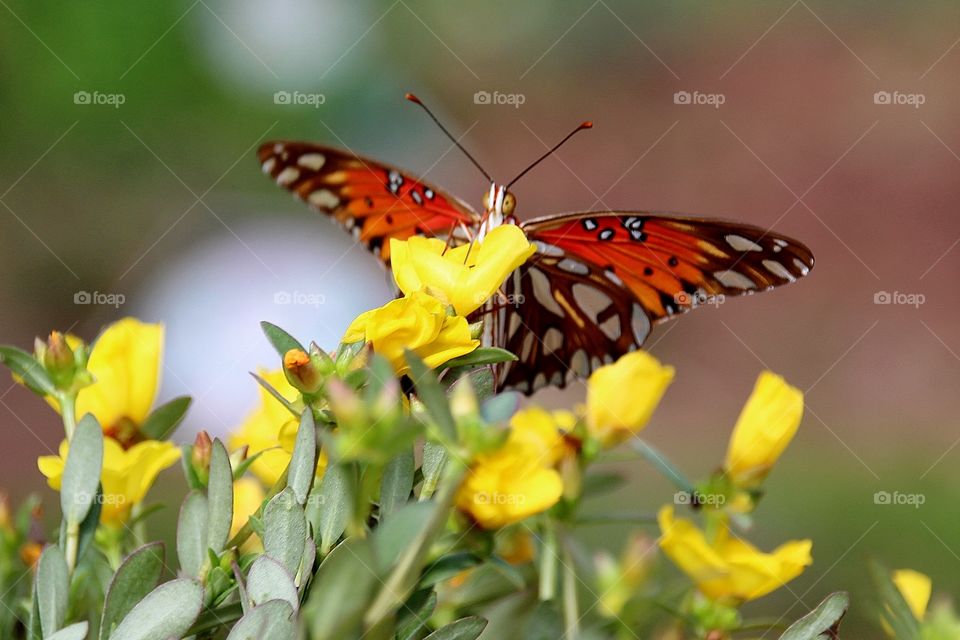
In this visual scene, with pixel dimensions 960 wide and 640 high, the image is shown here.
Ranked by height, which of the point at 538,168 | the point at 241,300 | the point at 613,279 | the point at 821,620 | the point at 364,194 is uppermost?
the point at 538,168

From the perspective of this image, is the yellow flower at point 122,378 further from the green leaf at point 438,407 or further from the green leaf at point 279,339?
the green leaf at point 438,407

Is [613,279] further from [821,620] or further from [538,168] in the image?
[538,168]

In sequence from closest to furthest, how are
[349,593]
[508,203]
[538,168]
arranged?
1. [349,593]
2. [508,203]
3. [538,168]

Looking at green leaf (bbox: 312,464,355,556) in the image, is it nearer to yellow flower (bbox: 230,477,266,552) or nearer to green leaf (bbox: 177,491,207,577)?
green leaf (bbox: 177,491,207,577)

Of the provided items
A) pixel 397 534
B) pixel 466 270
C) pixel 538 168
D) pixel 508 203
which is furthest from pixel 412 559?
pixel 538 168

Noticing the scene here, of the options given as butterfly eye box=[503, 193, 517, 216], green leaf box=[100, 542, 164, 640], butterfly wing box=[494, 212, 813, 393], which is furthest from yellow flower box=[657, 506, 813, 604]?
butterfly eye box=[503, 193, 517, 216]

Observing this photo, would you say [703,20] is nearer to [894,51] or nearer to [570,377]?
[894,51]

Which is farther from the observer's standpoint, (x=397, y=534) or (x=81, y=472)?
(x=81, y=472)
